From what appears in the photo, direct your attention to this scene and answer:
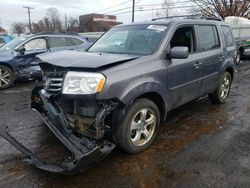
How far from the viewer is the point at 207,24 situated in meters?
5.07

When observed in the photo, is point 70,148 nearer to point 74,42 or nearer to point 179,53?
point 179,53

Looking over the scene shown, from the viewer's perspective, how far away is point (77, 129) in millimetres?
3246

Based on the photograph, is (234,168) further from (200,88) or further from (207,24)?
(207,24)

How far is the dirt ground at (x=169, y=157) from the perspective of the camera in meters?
2.96

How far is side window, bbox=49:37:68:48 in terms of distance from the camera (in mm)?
8836

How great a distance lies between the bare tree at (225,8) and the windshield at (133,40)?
118 ft

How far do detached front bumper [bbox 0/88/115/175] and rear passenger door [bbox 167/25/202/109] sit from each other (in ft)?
4.79

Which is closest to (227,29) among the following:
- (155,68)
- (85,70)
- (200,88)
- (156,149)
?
(200,88)

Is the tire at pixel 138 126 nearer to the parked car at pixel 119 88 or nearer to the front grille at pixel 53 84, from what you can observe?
the parked car at pixel 119 88

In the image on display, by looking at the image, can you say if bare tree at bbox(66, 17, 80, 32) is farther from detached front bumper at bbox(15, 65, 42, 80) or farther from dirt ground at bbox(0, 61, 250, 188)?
dirt ground at bbox(0, 61, 250, 188)

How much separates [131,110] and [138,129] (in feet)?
1.35

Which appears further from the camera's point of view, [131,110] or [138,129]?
[138,129]

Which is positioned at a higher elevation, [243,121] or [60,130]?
[60,130]

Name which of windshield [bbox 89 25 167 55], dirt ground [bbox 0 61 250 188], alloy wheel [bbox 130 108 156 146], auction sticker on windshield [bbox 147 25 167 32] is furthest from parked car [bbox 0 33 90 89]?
alloy wheel [bbox 130 108 156 146]
